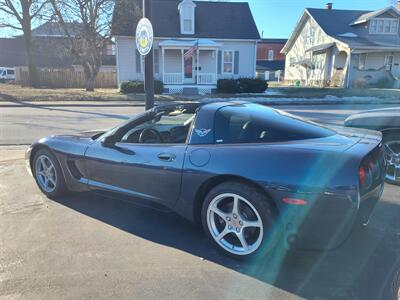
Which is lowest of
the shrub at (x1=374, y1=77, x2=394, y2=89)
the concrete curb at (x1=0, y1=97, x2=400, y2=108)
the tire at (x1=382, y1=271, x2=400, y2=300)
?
the tire at (x1=382, y1=271, x2=400, y2=300)

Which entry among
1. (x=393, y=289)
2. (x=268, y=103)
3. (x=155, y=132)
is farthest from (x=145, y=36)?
(x=268, y=103)

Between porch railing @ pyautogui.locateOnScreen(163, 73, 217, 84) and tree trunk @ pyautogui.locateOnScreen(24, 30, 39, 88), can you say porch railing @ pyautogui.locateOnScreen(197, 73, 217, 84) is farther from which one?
tree trunk @ pyautogui.locateOnScreen(24, 30, 39, 88)

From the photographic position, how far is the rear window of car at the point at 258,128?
3248 millimetres

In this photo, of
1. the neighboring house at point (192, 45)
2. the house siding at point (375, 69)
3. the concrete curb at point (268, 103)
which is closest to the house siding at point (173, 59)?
the neighboring house at point (192, 45)

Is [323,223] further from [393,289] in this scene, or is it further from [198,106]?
[198,106]

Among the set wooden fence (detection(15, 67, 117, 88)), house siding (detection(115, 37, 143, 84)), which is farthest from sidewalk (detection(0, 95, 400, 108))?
wooden fence (detection(15, 67, 117, 88))

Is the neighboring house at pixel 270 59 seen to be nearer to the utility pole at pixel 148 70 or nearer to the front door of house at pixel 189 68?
the front door of house at pixel 189 68

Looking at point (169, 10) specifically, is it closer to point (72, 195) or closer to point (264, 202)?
point (72, 195)

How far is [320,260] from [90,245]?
214 cm

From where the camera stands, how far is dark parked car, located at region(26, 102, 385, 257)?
2.79m

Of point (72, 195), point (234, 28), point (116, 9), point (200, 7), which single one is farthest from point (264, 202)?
point (200, 7)

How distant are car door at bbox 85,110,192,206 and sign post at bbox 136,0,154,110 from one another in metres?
2.57

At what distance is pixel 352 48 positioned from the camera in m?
29.5

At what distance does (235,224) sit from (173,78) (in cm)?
2352
